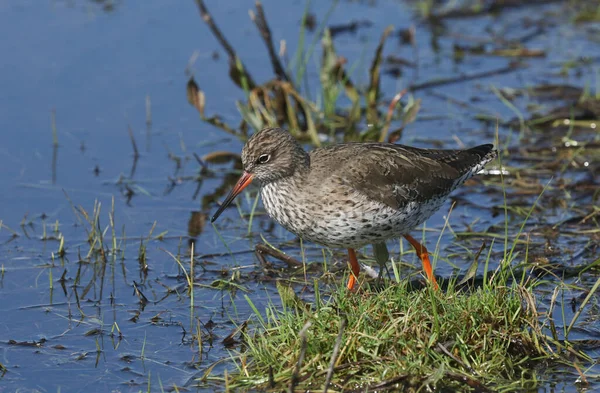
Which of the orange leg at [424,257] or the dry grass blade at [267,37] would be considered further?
the dry grass blade at [267,37]

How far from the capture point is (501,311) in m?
6.03

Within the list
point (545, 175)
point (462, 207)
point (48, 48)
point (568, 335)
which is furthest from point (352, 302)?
point (48, 48)

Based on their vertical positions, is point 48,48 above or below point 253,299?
above

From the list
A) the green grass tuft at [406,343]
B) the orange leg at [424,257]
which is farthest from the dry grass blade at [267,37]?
the green grass tuft at [406,343]

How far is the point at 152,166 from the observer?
9.81 metres

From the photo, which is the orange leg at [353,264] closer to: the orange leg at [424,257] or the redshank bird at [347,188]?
the redshank bird at [347,188]

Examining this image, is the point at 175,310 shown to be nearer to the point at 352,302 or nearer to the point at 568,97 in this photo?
the point at 352,302

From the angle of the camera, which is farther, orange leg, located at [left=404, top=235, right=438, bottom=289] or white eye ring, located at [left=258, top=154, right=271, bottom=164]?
orange leg, located at [left=404, top=235, right=438, bottom=289]

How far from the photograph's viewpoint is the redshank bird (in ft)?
21.6

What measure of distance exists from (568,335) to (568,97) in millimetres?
5318

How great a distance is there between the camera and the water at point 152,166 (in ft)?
21.4

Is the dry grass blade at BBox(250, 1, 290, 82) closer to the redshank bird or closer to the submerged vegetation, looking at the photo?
the submerged vegetation

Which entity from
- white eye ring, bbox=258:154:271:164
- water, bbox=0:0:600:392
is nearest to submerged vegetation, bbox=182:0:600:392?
water, bbox=0:0:600:392

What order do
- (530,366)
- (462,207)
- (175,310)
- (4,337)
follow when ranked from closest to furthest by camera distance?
1. (530,366)
2. (4,337)
3. (175,310)
4. (462,207)
